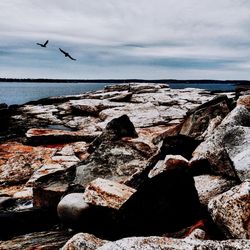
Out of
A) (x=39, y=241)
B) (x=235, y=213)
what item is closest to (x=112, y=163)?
(x=39, y=241)

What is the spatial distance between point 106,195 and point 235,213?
303cm

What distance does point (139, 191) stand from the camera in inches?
285

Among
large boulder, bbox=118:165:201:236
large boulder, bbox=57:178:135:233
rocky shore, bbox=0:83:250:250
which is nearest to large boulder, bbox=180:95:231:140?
rocky shore, bbox=0:83:250:250

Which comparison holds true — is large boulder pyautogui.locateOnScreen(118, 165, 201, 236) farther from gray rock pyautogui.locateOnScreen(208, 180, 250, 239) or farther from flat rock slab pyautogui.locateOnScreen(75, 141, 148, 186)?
flat rock slab pyautogui.locateOnScreen(75, 141, 148, 186)

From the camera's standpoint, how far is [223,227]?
5.68 m

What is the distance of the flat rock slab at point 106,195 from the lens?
299 inches

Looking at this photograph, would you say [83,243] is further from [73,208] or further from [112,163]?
[112,163]

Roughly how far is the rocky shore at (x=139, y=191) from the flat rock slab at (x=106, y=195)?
0.02m

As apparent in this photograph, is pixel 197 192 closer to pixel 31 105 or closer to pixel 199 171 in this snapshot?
pixel 199 171

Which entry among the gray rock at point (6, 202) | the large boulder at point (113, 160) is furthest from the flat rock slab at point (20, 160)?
the large boulder at point (113, 160)


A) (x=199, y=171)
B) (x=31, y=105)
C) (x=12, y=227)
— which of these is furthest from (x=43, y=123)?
(x=199, y=171)

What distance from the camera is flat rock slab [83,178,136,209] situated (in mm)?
7605

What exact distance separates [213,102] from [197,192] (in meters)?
5.94

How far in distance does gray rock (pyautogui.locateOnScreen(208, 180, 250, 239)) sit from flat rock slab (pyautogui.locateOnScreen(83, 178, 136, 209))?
7.65 feet
